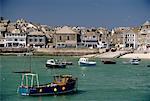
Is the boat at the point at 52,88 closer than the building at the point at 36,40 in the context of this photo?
Yes

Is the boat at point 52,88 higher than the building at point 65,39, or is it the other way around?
the building at point 65,39

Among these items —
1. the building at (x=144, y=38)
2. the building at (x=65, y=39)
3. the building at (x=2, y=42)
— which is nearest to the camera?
the building at (x=2, y=42)

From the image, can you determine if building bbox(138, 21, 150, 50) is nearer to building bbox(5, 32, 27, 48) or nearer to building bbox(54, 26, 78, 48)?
building bbox(54, 26, 78, 48)

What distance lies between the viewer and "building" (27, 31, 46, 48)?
131ft

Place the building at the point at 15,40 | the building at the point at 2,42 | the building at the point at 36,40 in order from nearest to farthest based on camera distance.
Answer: the building at the point at 15,40 → the building at the point at 36,40 → the building at the point at 2,42

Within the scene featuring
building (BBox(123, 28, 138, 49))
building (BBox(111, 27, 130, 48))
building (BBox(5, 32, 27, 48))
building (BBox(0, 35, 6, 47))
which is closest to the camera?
building (BBox(5, 32, 27, 48))

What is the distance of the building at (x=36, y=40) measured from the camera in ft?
131

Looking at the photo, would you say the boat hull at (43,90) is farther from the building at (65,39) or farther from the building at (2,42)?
the building at (2,42)

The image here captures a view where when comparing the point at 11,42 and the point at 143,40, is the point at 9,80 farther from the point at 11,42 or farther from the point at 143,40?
the point at 143,40

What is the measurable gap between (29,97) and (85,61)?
14401 millimetres

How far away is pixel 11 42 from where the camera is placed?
39.9m

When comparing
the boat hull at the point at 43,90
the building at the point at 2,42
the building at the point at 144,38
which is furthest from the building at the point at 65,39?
the boat hull at the point at 43,90

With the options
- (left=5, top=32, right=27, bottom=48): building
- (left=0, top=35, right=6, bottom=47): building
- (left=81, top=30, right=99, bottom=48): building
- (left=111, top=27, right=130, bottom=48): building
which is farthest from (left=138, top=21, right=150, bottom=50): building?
(left=0, top=35, right=6, bottom=47): building

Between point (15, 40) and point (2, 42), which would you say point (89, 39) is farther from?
point (2, 42)
